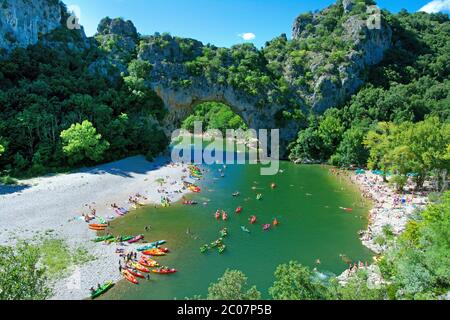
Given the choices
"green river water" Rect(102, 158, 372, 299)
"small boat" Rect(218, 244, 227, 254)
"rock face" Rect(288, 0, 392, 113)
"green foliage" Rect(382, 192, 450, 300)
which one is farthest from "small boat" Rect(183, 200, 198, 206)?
"rock face" Rect(288, 0, 392, 113)

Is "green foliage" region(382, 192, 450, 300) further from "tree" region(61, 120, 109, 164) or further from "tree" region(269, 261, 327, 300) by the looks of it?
"tree" region(61, 120, 109, 164)

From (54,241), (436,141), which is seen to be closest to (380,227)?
(436,141)

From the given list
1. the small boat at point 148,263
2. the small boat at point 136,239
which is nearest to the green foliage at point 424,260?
the small boat at point 148,263

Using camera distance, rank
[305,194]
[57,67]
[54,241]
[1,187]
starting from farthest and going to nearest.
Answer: [57,67]
[305,194]
[1,187]
[54,241]

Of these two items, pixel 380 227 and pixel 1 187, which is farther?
pixel 1 187

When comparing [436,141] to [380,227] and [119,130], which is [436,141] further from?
[119,130]

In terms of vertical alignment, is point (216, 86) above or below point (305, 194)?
above

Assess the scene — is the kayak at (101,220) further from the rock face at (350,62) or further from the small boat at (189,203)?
the rock face at (350,62)
